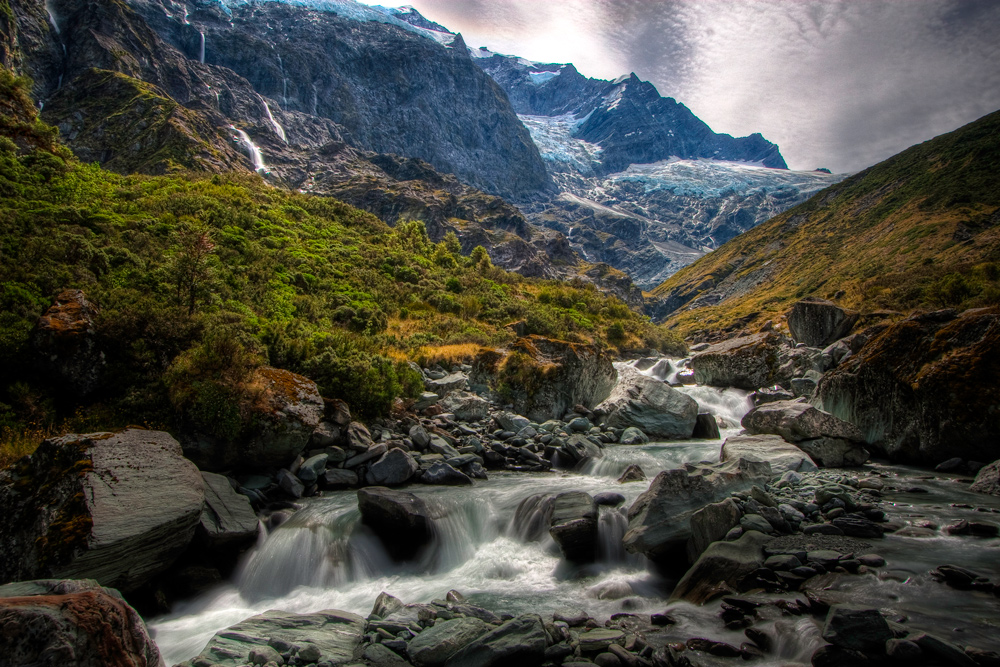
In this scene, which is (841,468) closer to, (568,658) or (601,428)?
(601,428)

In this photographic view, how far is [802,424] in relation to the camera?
1530 centimetres

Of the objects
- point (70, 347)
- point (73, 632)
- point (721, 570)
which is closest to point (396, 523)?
point (73, 632)

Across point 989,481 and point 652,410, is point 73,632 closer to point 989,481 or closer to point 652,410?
point 989,481

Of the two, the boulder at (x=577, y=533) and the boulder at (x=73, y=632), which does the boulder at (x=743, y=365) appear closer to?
the boulder at (x=577, y=533)

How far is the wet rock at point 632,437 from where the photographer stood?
63.1 ft

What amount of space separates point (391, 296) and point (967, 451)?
90.7 ft

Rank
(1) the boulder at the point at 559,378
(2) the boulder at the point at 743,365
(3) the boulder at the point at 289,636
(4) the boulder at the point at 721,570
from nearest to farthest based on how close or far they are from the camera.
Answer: (3) the boulder at the point at 289,636, (4) the boulder at the point at 721,570, (1) the boulder at the point at 559,378, (2) the boulder at the point at 743,365

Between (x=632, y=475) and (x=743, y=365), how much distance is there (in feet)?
60.9

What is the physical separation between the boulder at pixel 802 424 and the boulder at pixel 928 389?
1423 millimetres

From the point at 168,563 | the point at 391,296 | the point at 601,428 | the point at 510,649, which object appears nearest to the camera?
the point at 510,649

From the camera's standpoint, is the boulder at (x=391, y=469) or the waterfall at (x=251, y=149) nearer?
the boulder at (x=391, y=469)

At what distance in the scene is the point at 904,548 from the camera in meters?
8.62

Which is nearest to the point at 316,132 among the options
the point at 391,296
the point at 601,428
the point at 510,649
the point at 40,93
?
the point at 40,93

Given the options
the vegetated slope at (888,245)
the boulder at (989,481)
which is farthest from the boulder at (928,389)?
the vegetated slope at (888,245)
